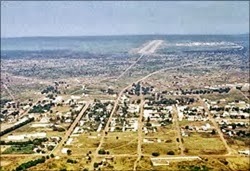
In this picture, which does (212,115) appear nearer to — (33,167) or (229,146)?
(229,146)

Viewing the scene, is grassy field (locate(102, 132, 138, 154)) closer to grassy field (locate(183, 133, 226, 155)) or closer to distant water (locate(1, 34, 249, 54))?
grassy field (locate(183, 133, 226, 155))

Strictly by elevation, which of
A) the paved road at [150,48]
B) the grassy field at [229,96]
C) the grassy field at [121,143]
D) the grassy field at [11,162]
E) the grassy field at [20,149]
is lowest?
the grassy field at [11,162]

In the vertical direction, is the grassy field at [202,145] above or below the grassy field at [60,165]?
above

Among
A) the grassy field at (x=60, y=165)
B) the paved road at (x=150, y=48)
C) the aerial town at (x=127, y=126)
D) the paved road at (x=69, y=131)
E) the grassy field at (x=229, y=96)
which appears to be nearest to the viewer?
the grassy field at (x=60, y=165)

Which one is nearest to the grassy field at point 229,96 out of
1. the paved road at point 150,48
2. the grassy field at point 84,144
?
the grassy field at point 84,144

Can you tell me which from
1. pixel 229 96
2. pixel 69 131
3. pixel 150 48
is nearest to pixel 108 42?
pixel 150 48

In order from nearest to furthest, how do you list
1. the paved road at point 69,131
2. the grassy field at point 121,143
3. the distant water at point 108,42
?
1. the grassy field at point 121,143
2. the paved road at point 69,131
3. the distant water at point 108,42

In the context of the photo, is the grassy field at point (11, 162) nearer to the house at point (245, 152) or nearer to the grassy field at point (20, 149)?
the grassy field at point (20, 149)

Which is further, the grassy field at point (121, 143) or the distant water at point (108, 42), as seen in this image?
the distant water at point (108, 42)
